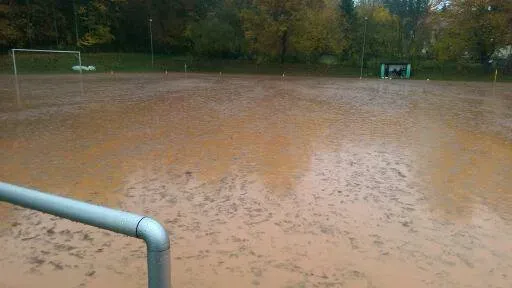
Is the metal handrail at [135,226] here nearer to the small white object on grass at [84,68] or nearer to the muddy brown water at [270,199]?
the muddy brown water at [270,199]

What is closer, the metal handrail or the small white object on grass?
the metal handrail

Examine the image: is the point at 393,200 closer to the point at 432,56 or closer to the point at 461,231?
the point at 461,231

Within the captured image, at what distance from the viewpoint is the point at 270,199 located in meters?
5.26

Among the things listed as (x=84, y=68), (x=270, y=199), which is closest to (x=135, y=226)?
(x=270, y=199)

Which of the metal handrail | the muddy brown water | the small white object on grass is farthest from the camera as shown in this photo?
the small white object on grass

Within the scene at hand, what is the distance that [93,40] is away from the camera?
44844 mm

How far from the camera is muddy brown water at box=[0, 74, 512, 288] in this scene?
11.6 ft

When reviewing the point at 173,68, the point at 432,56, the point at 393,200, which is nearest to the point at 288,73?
the point at 173,68

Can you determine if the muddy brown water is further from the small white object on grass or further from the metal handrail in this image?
the small white object on grass

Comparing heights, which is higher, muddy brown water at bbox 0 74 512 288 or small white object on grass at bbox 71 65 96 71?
small white object on grass at bbox 71 65 96 71

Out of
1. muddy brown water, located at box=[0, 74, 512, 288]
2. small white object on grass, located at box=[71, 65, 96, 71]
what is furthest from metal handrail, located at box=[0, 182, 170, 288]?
small white object on grass, located at box=[71, 65, 96, 71]

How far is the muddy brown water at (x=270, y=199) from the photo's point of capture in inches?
139

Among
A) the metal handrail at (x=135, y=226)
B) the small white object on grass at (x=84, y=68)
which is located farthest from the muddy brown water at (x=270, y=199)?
the small white object on grass at (x=84, y=68)

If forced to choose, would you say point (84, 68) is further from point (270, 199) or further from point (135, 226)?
point (135, 226)
